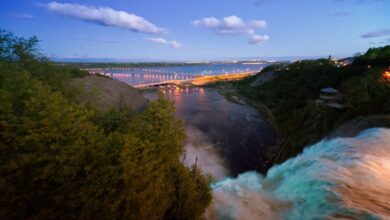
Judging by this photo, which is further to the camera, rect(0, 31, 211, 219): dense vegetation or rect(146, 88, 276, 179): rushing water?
rect(146, 88, 276, 179): rushing water

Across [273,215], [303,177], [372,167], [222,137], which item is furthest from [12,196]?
[222,137]

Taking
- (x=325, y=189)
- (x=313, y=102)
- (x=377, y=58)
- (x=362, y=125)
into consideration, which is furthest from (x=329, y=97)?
(x=325, y=189)

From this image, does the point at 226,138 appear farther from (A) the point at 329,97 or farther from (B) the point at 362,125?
(B) the point at 362,125

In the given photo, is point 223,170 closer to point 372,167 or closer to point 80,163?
point 372,167

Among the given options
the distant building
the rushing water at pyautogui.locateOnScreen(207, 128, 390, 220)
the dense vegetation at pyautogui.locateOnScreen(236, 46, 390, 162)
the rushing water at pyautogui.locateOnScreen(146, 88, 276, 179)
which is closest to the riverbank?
the dense vegetation at pyautogui.locateOnScreen(236, 46, 390, 162)

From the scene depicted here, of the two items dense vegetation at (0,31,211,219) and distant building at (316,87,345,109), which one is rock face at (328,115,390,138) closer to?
distant building at (316,87,345,109)
